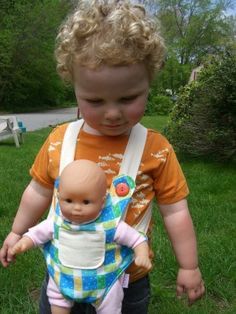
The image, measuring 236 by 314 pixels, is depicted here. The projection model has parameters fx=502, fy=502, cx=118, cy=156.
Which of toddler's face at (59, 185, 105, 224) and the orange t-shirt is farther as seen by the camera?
the orange t-shirt

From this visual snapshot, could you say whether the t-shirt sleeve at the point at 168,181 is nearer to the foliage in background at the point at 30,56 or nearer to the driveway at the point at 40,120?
the driveway at the point at 40,120

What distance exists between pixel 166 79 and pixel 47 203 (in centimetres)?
4716

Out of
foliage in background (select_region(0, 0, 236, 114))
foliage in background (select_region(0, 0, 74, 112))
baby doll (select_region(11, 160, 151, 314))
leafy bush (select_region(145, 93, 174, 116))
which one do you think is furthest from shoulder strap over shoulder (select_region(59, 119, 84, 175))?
foliage in background (select_region(0, 0, 74, 112))

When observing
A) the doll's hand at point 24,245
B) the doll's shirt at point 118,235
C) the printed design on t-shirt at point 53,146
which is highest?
the printed design on t-shirt at point 53,146

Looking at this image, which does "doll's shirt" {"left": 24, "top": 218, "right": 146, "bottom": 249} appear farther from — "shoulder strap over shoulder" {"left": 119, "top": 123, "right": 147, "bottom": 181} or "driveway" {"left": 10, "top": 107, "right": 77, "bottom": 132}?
"driveway" {"left": 10, "top": 107, "right": 77, "bottom": 132}

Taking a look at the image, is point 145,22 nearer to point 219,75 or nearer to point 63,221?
point 63,221

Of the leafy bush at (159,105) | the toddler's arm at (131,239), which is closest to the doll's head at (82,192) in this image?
the toddler's arm at (131,239)

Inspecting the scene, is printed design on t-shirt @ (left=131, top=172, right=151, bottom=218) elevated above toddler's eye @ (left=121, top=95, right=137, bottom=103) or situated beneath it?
situated beneath

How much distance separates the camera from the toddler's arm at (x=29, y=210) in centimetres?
198

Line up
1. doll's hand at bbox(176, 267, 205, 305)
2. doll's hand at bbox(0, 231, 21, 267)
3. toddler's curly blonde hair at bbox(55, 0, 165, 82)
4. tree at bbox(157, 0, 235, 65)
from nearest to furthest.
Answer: toddler's curly blonde hair at bbox(55, 0, 165, 82)
doll's hand at bbox(176, 267, 205, 305)
doll's hand at bbox(0, 231, 21, 267)
tree at bbox(157, 0, 235, 65)

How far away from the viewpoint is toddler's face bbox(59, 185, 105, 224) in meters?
1.65

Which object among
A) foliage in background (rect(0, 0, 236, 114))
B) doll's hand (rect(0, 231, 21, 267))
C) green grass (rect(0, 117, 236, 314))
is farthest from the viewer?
foliage in background (rect(0, 0, 236, 114))

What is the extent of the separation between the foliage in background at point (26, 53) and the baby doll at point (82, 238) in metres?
34.5

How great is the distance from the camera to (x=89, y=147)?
1.86m
